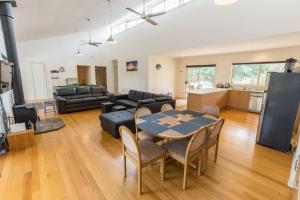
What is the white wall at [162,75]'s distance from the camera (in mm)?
7081

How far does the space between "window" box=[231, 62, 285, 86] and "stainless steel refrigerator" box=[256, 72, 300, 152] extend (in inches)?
131

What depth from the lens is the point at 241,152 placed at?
2.79 m

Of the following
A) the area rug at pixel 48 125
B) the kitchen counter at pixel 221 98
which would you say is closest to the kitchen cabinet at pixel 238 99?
the kitchen counter at pixel 221 98

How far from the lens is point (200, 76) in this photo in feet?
25.4

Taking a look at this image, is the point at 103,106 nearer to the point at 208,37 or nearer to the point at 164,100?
the point at 164,100

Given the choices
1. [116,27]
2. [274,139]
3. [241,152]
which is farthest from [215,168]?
[116,27]

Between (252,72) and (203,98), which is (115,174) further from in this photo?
(252,72)

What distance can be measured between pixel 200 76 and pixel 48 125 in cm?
688

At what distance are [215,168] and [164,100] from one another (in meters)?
2.52

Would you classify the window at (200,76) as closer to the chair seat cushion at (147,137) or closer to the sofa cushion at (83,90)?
the sofa cushion at (83,90)

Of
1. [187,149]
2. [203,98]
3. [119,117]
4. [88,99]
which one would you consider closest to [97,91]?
[88,99]

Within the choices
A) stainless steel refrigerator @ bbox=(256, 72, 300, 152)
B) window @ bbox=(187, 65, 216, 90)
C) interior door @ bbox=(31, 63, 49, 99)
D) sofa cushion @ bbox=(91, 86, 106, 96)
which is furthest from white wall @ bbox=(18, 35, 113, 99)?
stainless steel refrigerator @ bbox=(256, 72, 300, 152)

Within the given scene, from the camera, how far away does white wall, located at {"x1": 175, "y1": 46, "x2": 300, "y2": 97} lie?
5.12 m

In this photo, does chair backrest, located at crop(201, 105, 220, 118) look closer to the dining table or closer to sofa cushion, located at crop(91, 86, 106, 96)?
the dining table
